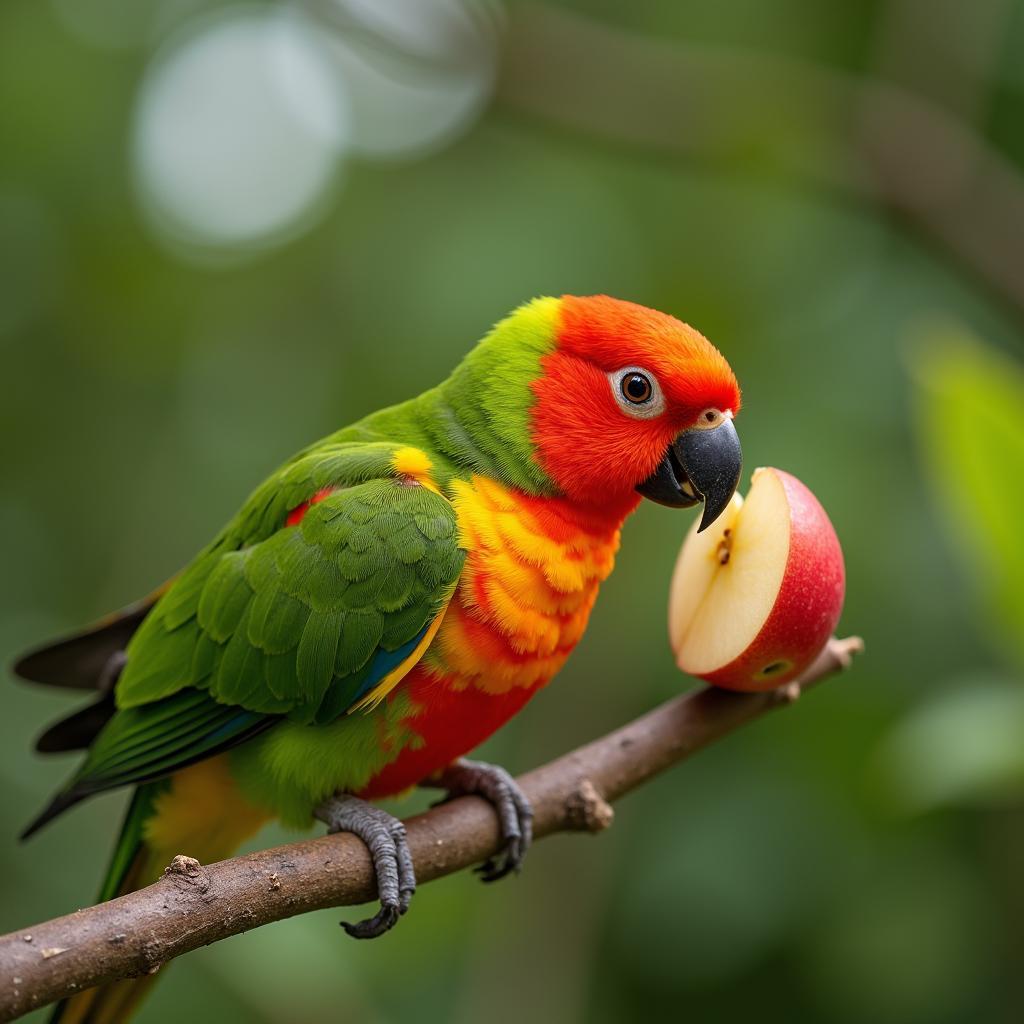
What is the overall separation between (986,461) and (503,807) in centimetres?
130

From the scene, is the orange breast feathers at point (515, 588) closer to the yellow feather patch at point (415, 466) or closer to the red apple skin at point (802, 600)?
the yellow feather patch at point (415, 466)

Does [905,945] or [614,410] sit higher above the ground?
[614,410]

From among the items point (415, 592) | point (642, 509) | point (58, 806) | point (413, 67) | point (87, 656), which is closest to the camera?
point (415, 592)

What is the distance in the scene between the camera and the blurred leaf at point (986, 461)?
2461 millimetres

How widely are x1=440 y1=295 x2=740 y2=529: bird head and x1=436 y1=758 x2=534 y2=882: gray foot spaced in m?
0.60

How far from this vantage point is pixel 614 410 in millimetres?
2199

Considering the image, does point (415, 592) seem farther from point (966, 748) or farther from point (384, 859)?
point (966, 748)

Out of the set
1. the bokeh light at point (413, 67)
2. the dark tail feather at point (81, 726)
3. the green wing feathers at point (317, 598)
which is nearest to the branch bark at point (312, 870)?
the green wing feathers at point (317, 598)

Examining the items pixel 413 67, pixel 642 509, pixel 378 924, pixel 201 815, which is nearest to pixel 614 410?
pixel 378 924

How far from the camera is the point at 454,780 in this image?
96.1 inches

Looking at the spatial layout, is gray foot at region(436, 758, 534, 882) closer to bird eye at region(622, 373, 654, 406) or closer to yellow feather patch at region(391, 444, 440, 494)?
yellow feather patch at region(391, 444, 440, 494)

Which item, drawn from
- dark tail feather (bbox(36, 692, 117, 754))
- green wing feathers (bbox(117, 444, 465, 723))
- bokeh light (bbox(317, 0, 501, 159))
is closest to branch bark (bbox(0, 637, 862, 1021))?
green wing feathers (bbox(117, 444, 465, 723))

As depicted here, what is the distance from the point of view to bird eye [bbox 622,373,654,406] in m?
2.16

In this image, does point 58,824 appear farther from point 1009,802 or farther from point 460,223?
point 1009,802
